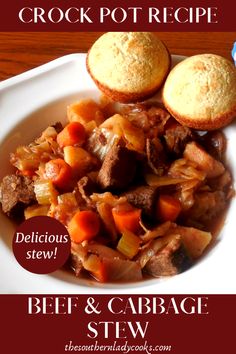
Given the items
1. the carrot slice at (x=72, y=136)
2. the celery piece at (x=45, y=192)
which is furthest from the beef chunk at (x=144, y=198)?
the carrot slice at (x=72, y=136)

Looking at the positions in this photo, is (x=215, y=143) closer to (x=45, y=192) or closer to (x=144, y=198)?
(x=144, y=198)

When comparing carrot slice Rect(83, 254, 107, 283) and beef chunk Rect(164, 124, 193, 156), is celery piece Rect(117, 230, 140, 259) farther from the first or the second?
beef chunk Rect(164, 124, 193, 156)

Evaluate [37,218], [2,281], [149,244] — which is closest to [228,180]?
[149,244]

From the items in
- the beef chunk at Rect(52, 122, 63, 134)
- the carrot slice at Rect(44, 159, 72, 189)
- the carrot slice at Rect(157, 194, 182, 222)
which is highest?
the beef chunk at Rect(52, 122, 63, 134)

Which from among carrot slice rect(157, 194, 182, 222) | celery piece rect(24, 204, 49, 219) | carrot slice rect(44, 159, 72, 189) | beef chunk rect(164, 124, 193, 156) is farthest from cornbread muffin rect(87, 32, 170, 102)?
celery piece rect(24, 204, 49, 219)

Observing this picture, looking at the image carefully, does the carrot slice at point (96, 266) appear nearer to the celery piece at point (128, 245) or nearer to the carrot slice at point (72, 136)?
the celery piece at point (128, 245)
